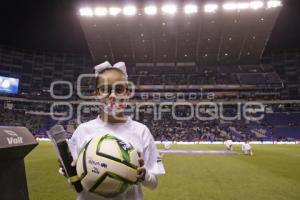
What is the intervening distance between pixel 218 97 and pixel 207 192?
178 ft

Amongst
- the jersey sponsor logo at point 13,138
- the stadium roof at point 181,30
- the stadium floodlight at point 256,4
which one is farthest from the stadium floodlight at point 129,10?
the jersey sponsor logo at point 13,138

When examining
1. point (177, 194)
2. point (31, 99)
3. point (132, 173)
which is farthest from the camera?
point (31, 99)

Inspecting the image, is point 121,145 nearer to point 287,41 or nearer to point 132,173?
point 132,173

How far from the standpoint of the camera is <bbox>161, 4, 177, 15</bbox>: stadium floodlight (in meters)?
43.1

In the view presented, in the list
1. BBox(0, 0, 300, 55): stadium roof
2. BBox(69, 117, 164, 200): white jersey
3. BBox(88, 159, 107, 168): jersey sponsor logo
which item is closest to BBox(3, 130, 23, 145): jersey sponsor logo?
BBox(69, 117, 164, 200): white jersey

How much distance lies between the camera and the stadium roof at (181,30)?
43.9 metres

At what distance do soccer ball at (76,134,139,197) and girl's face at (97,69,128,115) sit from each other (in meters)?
0.35

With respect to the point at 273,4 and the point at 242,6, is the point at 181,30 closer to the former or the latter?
the point at 242,6

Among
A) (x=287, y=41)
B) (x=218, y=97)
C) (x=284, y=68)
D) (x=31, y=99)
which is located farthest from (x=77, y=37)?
(x=284, y=68)

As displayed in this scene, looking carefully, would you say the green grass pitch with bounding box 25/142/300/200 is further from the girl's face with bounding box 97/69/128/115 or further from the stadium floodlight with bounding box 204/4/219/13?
the stadium floodlight with bounding box 204/4/219/13

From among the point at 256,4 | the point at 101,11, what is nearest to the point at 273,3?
the point at 256,4

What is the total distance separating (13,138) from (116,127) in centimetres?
129

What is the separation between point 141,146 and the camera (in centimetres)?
266

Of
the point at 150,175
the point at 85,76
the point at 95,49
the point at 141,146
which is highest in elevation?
the point at 95,49
